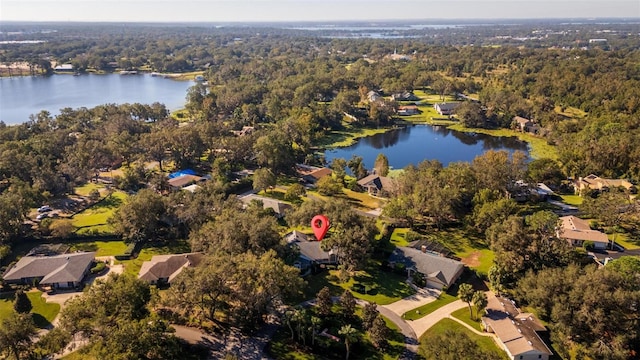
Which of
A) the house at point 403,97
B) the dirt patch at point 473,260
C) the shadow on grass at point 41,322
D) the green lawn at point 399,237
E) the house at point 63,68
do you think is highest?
the house at point 63,68

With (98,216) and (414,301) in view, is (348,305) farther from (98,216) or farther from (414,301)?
(98,216)

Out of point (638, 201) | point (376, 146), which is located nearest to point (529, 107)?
point (376, 146)

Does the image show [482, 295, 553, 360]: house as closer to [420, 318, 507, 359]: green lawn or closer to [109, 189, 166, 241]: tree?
[420, 318, 507, 359]: green lawn

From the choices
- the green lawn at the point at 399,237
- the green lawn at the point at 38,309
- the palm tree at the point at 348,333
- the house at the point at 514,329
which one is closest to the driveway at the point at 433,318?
the house at the point at 514,329

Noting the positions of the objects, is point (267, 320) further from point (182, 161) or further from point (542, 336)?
point (182, 161)

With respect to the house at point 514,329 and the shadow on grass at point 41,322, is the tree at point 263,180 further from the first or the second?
the house at point 514,329

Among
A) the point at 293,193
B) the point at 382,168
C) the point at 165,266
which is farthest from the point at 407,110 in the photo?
the point at 165,266
